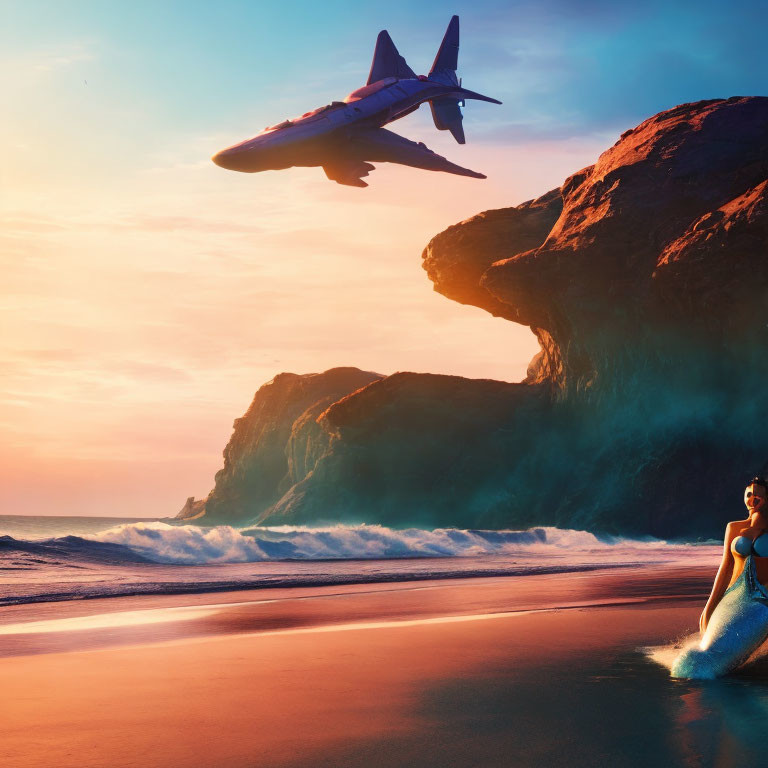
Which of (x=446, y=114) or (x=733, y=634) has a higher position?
(x=446, y=114)

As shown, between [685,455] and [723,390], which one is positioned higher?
[723,390]

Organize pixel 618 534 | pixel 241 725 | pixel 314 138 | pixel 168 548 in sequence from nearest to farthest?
1. pixel 241 725
2. pixel 314 138
3. pixel 168 548
4. pixel 618 534

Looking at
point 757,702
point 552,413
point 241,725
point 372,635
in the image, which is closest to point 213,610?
point 372,635

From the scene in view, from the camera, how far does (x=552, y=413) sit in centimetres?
4700

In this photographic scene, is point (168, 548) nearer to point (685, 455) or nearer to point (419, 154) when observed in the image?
point (419, 154)

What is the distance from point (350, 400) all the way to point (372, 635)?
136 feet

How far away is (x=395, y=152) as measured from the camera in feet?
83.6

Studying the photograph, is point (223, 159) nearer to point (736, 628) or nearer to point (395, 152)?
point (395, 152)

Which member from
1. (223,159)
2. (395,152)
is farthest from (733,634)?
(395,152)

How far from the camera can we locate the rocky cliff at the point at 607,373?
36500mm

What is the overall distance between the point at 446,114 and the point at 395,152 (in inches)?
306

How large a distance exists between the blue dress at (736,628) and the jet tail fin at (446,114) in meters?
28.3

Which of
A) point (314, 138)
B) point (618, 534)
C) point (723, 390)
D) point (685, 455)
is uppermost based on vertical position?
point (314, 138)

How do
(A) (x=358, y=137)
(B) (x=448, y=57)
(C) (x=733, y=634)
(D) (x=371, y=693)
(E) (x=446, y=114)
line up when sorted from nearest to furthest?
1. (D) (x=371, y=693)
2. (C) (x=733, y=634)
3. (A) (x=358, y=137)
4. (E) (x=446, y=114)
5. (B) (x=448, y=57)
